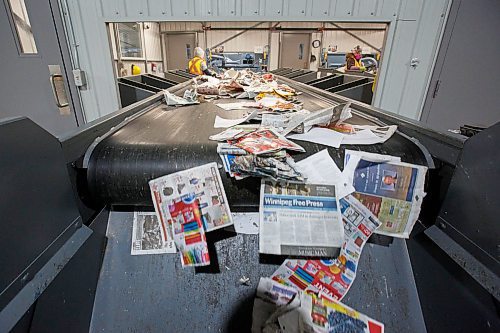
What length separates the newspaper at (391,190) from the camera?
62 cm

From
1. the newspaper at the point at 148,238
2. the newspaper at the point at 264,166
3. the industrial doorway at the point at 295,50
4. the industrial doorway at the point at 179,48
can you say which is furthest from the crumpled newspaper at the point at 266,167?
the industrial doorway at the point at 179,48

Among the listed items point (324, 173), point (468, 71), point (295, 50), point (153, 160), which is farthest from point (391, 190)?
point (295, 50)

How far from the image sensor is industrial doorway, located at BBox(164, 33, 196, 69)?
706 centimetres

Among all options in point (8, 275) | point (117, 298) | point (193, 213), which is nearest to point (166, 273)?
point (117, 298)

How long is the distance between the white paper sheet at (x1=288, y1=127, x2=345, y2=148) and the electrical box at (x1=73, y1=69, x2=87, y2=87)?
5.05 feet

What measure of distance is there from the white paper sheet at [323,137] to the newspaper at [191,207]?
12.7 inches

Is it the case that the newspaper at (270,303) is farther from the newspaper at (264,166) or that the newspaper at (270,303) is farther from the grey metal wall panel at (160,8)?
the grey metal wall panel at (160,8)

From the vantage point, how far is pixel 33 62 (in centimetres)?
147

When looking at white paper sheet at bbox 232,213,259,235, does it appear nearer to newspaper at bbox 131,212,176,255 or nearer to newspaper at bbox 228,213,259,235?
newspaper at bbox 228,213,259,235

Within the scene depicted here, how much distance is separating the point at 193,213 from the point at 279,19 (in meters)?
1.36

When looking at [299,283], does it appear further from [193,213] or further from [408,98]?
[408,98]

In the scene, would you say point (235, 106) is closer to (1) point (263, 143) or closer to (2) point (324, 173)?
(1) point (263, 143)

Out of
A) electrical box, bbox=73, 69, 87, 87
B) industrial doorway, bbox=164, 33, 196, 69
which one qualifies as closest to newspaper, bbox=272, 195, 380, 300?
electrical box, bbox=73, 69, 87, 87

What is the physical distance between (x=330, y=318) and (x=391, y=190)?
1.22 feet
